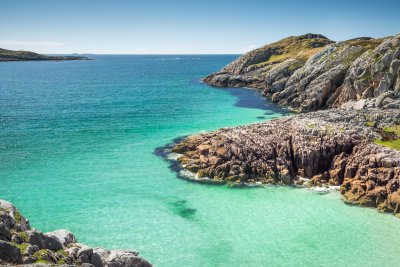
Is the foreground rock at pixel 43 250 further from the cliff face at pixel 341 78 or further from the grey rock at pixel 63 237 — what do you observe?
the cliff face at pixel 341 78

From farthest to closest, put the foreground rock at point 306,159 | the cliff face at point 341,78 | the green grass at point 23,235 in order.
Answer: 1. the cliff face at point 341,78
2. the foreground rock at point 306,159
3. the green grass at point 23,235

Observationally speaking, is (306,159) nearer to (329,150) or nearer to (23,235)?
(329,150)

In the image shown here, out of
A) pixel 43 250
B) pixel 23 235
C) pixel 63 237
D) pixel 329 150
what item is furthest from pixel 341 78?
pixel 43 250

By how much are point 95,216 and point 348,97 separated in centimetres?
7367

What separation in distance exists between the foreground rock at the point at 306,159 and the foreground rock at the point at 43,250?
3069 cm

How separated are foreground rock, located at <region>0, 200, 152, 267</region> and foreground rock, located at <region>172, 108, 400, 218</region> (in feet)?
101

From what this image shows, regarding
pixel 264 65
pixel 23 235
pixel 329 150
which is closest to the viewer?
pixel 23 235

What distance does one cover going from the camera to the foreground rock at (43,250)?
19.6 meters

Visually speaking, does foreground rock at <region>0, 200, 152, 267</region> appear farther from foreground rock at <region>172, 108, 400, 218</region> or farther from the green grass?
foreground rock at <region>172, 108, 400, 218</region>

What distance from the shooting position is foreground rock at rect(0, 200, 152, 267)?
1956 cm

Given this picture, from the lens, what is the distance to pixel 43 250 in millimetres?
21203

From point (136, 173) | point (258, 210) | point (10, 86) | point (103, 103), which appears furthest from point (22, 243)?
point (10, 86)

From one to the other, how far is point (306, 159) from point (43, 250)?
41.8 meters

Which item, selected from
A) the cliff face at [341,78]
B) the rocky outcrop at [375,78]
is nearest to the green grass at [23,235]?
the cliff face at [341,78]
